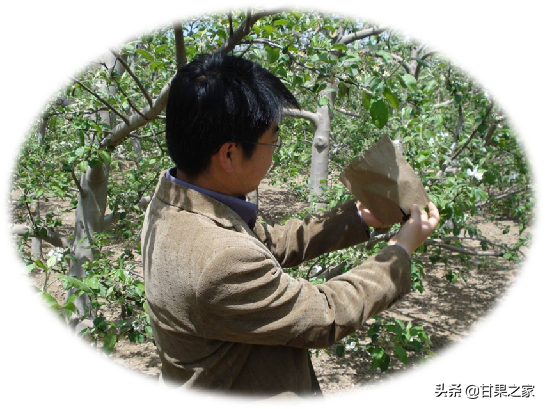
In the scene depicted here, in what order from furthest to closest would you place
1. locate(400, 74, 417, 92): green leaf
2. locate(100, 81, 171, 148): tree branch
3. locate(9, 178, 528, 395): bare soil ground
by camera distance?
locate(9, 178, 528, 395): bare soil ground, locate(100, 81, 171, 148): tree branch, locate(400, 74, 417, 92): green leaf

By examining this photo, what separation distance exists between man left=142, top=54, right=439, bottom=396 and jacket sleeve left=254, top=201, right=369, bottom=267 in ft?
1.18

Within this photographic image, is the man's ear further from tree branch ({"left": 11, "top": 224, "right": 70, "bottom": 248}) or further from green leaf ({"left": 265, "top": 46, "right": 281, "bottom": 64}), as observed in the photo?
tree branch ({"left": 11, "top": 224, "right": 70, "bottom": 248})

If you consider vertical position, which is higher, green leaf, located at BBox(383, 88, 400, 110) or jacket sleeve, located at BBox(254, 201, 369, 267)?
green leaf, located at BBox(383, 88, 400, 110)

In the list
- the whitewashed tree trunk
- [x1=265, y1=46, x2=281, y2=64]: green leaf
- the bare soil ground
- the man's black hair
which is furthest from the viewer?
the bare soil ground

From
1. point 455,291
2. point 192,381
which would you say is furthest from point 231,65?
point 455,291

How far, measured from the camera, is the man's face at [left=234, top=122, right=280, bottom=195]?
1471mm

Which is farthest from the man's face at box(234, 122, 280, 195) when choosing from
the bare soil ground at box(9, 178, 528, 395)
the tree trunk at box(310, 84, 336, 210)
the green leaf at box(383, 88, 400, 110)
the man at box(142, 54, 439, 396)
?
the tree trunk at box(310, 84, 336, 210)

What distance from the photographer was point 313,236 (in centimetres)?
198

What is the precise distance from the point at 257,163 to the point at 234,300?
0.44m

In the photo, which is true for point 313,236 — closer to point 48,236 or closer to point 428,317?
point 48,236

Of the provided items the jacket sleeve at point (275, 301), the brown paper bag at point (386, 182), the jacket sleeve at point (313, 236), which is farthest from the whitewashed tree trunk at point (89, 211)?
the jacket sleeve at point (275, 301)

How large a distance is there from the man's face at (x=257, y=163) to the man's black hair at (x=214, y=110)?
17 millimetres

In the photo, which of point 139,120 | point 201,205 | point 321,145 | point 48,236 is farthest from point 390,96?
point 321,145

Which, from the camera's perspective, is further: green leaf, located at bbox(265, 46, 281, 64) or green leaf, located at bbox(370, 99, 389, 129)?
green leaf, located at bbox(265, 46, 281, 64)
